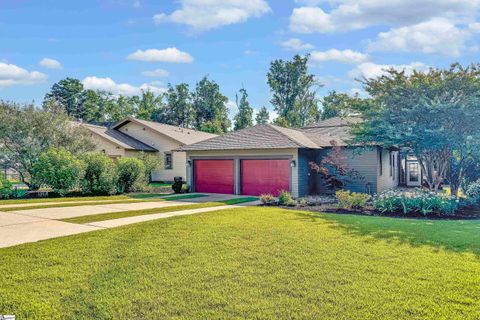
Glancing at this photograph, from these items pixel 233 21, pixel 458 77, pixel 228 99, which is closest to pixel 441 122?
pixel 458 77

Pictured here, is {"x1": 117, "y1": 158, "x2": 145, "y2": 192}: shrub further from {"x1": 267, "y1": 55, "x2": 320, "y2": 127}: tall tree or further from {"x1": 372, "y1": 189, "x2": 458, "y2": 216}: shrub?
{"x1": 267, "y1": 55, "x2": 320, "y2": 127}: tall tree

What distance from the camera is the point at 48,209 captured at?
36.5 ft

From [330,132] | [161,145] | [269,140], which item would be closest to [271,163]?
[269,140]

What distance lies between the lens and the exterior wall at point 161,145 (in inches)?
1003

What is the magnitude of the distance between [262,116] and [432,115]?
35.2 meters

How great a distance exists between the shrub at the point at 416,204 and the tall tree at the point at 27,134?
16.2 meters

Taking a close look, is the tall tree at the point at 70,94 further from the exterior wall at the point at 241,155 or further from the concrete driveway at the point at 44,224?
the concrete driveway at the point at 44,224

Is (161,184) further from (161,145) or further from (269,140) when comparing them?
(269,140)

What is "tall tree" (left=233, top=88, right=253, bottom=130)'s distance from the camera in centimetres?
4584

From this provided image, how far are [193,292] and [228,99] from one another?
46693 mm

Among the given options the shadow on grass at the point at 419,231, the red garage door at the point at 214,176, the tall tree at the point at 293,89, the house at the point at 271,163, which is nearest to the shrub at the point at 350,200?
the shadow on grass at the point at 419,231

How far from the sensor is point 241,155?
17.7 meters

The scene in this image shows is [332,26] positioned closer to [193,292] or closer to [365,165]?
[365,165]

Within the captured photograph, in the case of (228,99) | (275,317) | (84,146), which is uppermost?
(228,99)
